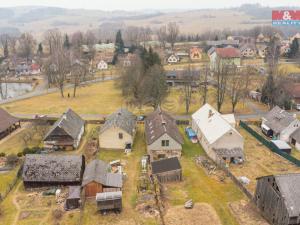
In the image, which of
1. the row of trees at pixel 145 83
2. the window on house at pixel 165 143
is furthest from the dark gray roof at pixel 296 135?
the row of trees at pixel 145 83

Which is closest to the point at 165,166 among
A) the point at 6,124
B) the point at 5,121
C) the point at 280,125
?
the point at 280,125

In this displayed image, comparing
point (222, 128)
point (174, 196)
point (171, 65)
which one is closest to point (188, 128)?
point (222, 128)

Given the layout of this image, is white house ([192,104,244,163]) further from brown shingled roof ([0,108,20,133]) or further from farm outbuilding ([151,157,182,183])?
brown shingled roof ([0,108,20,133])

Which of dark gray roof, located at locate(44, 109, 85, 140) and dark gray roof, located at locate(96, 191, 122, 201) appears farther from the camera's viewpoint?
dark gray roof, located at locate(44, 109, 85, 140)

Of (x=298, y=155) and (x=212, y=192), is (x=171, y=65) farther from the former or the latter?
(x=212, y=192)

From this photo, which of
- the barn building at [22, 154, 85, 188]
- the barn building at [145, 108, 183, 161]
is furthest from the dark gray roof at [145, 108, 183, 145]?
the barn building at [22, 154, 85, 188]

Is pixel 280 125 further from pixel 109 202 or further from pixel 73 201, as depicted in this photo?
pixel 73 201
